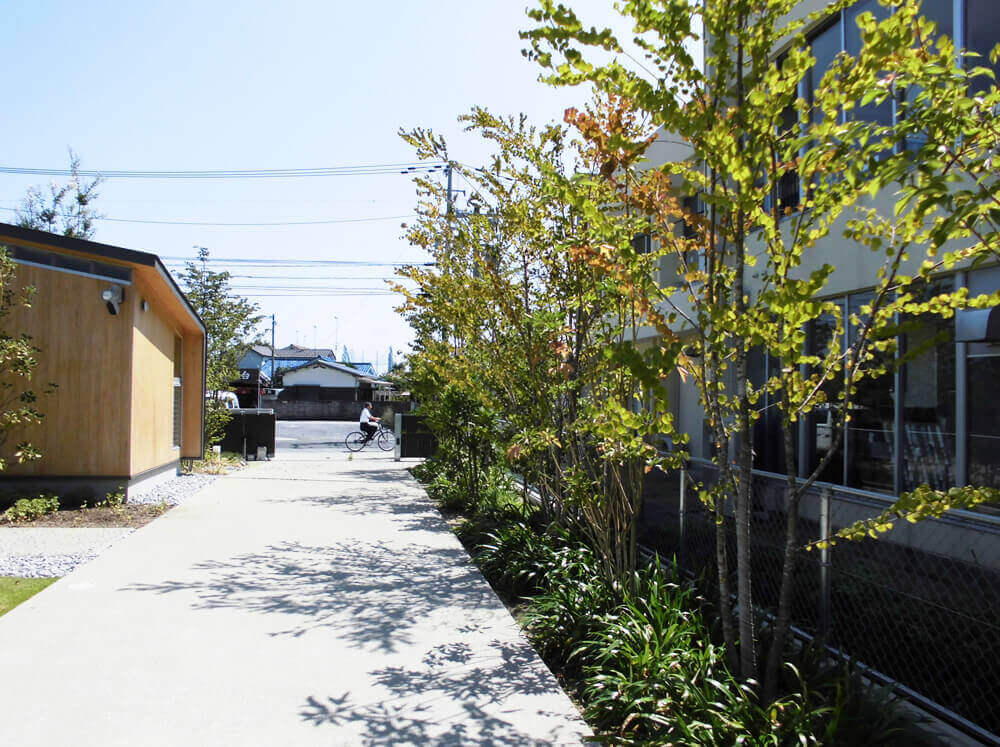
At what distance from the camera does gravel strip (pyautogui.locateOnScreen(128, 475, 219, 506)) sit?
10.3 metres

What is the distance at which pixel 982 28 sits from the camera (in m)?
6.49

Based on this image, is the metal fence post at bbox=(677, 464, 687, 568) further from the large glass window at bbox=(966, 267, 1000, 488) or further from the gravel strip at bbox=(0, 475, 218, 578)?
the gravel strip at bbox=(0, 475, 218, 578)

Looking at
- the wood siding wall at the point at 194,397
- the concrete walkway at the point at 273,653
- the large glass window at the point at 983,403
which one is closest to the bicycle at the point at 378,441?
the wood siding wall at the point at 194,397

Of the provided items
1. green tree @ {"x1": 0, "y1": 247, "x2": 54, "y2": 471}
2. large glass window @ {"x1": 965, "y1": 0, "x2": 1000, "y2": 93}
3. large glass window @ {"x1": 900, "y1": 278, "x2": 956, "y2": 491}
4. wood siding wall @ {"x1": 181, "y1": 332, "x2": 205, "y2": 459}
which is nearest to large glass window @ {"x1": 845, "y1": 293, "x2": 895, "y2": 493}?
large glass window @ {"x1": 900, "y1": 278, "x2": 956, "y2": 491}

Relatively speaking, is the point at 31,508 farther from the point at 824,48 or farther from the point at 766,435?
the point at 824,48

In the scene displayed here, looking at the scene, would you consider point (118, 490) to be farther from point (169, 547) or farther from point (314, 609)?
point (314, 609)

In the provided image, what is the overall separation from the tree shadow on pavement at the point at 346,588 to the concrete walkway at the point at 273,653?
0.02m

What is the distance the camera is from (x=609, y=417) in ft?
13.3

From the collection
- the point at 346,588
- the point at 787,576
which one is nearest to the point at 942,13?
the point at 787,576

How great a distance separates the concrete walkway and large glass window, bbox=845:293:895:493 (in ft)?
14.2

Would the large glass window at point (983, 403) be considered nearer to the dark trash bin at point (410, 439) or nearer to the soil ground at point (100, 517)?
the soil ground at point (100, 517)

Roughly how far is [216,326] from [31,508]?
8867 millimetres

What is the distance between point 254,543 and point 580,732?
522 cm

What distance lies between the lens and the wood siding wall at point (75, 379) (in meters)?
9.47
